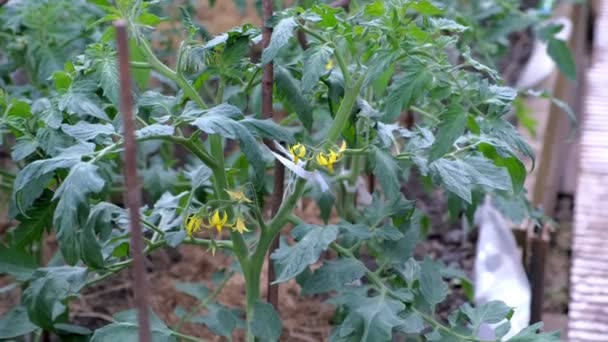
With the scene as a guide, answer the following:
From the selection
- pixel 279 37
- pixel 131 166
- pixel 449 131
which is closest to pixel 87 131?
pixel 279 37

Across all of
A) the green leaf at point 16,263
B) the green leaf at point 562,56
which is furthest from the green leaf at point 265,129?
the green leaf at point 562,56

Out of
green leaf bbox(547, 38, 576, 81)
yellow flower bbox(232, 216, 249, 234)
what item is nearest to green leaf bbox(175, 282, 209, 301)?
yellow flower bbox(232, 216, 249, 234)

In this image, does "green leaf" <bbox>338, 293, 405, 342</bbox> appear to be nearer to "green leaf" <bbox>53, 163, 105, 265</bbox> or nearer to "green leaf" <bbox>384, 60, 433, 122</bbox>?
"green leaf" <bbox>384, 60, 433, 122</bbox>

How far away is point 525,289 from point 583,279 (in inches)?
9.6

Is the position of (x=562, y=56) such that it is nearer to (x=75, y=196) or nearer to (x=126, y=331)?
(x=126, y=331)

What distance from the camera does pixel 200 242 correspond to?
1746 mm

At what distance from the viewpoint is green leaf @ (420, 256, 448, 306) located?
5.65 feet

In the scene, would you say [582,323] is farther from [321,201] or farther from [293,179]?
[293,179]

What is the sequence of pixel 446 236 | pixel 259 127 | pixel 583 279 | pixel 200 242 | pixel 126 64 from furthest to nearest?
1. pixel 446 236
2. pixel 583 279
3. pixel 200 242
4. pixel 259 127
5. pixel 126 64

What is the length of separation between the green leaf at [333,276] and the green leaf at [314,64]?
32 cm

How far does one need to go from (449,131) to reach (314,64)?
0.85ft

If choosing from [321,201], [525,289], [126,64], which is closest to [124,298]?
[321,201]

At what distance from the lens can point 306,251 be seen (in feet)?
5.08

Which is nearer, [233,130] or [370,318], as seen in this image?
[233,130]
